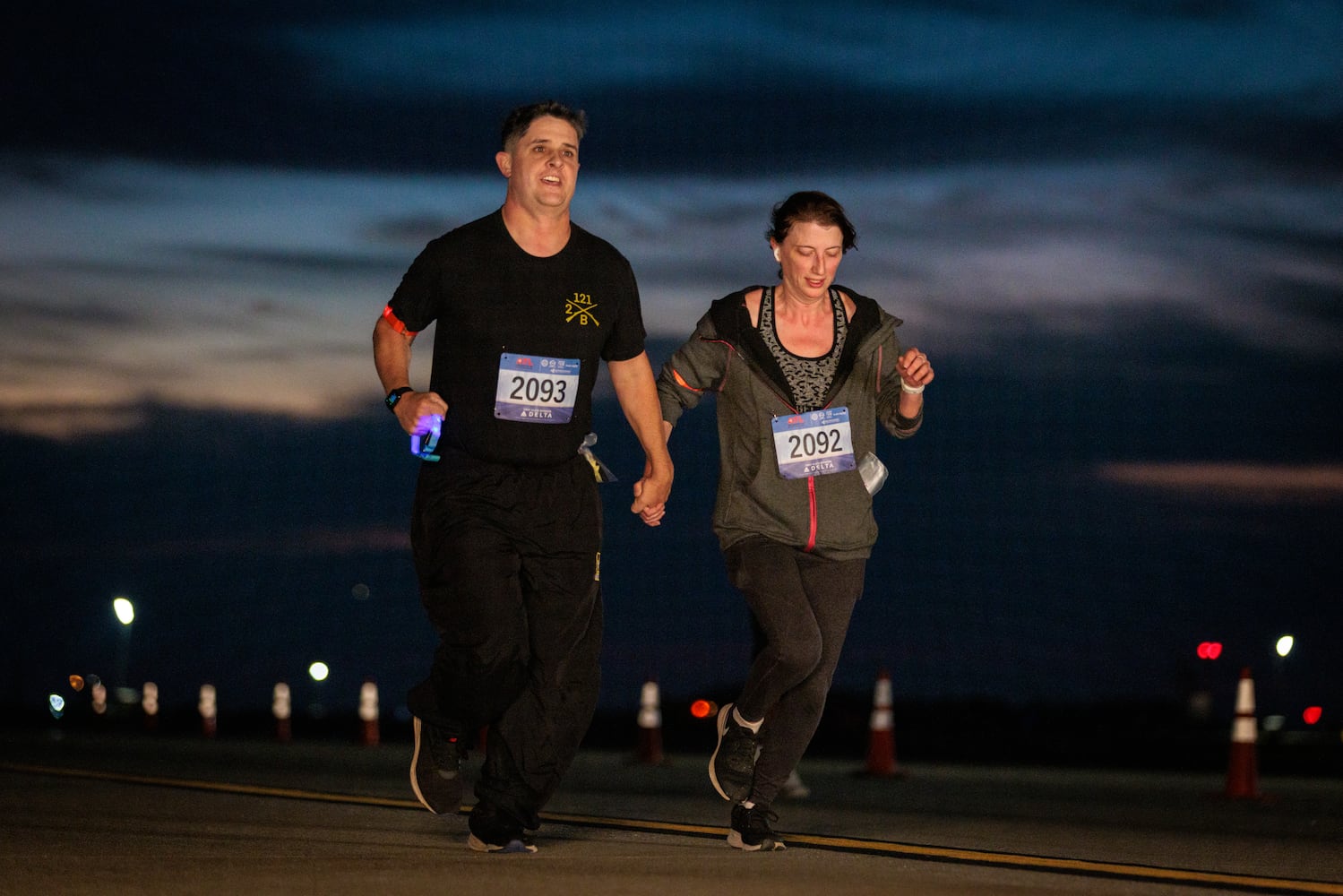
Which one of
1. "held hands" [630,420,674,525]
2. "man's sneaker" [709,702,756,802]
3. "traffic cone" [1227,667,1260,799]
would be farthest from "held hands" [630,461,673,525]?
"traffic cone" [1227,667,1260,799]

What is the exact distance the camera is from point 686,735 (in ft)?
89.6

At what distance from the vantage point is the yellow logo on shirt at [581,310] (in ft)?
22.9

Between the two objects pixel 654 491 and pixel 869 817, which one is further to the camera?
pixel 869 817

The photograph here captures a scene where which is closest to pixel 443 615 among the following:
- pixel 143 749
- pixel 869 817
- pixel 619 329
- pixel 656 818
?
pixel 619 329

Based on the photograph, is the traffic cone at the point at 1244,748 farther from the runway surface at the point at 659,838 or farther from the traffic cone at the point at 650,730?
the traffic cone at the point at 650,730

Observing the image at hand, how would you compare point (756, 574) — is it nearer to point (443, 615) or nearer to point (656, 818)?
point (443, 615)

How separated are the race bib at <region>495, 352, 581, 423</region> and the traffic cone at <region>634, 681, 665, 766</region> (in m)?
9.67

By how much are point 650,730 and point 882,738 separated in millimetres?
2670

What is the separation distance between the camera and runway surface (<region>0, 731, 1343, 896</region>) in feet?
19.9

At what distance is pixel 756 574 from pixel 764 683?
1.42 ft

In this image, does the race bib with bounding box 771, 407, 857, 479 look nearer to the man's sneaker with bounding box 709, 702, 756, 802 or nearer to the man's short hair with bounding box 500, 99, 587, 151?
the man's sneaker with bounding box 709, 702, 756, 802

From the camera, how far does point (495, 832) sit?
687 centimetres

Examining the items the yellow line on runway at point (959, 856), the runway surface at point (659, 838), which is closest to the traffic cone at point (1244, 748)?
the runway surface at point (659, 838)

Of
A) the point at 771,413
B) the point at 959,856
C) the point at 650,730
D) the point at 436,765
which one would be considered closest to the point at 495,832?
the point at 436,765
